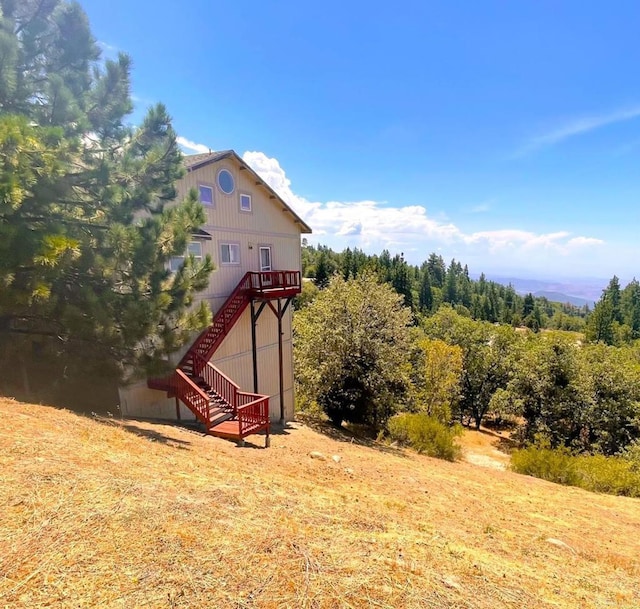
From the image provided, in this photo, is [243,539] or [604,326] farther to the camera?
[604,326]

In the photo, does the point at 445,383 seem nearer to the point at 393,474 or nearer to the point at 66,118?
the point at 393,474

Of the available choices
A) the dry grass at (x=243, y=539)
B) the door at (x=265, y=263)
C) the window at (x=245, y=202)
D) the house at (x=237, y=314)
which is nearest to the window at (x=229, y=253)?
the house at (x=237, y=314)

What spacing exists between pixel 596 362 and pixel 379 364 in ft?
56.8

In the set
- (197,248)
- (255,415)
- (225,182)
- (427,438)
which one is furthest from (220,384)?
(427,438)

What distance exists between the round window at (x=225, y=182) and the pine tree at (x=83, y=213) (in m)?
5.16

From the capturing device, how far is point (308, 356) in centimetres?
1900

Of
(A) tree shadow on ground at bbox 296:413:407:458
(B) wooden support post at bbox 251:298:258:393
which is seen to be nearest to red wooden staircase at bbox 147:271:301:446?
(B) wooden support post at bbox 251:298:258:393

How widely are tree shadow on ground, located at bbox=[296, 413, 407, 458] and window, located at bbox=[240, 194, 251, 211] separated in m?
10.0

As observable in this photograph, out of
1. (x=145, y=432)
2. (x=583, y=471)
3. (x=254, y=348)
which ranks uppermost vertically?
(x=254, y=348)

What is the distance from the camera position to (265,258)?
16828mm

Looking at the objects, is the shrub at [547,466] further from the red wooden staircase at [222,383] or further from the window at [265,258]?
the window at [265,258]

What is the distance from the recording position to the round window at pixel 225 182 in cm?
1453

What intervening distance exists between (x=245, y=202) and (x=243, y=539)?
13517 mm

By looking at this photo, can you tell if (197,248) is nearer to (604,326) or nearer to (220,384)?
(220,384)
